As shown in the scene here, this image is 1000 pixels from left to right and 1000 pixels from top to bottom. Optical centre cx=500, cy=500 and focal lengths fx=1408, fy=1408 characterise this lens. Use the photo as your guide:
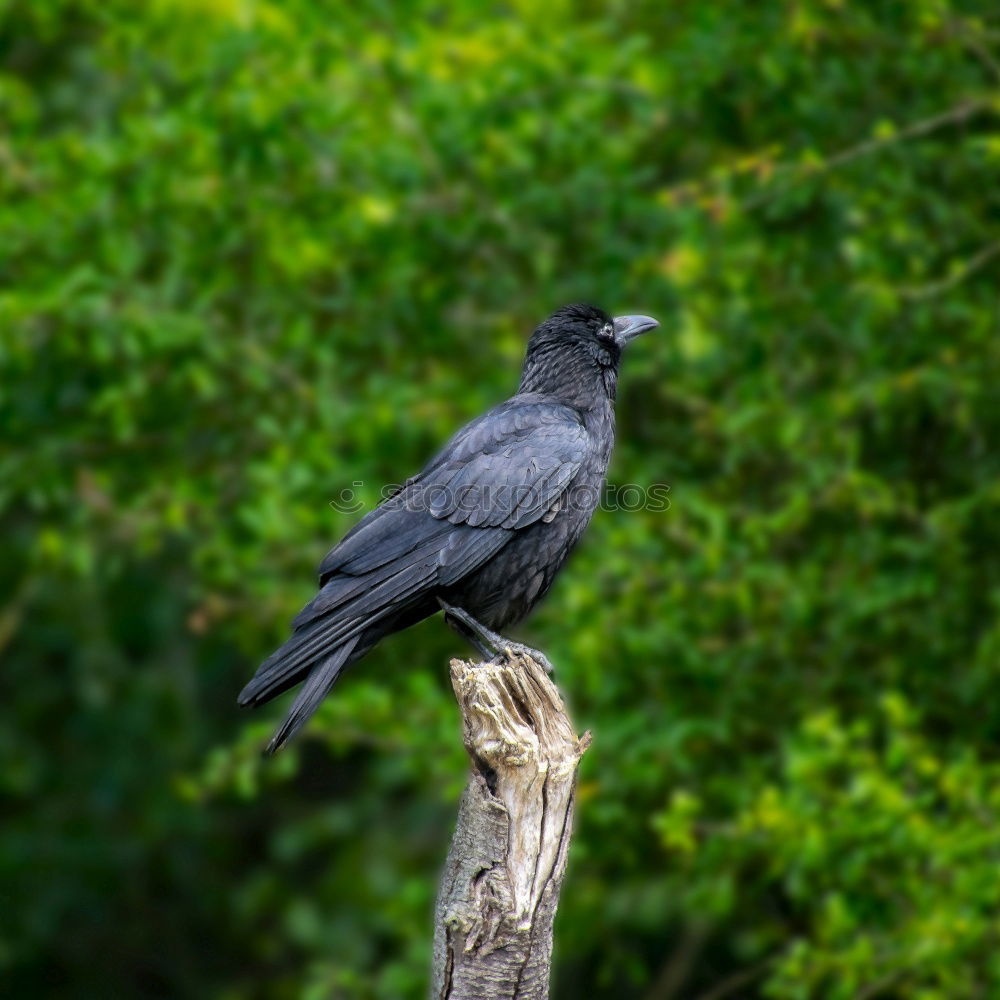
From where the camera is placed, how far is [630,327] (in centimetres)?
518

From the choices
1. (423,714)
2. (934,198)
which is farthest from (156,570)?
(934,198)

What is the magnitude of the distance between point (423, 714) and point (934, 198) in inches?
119

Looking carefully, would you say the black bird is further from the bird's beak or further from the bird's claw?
the bird's beak

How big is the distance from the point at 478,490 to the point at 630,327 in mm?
1065

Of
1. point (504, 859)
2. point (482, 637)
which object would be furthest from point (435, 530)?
point (504, 859)

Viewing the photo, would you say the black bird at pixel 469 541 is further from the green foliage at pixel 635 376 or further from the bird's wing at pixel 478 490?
the green foliage at pixel 635 376

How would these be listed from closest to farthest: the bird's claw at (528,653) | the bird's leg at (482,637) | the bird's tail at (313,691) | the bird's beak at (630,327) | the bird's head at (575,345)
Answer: the bird's tail at (313,691), the bird's claw at (528,653), the bird's leg at (482,637), the bird's head at (575,345), the bird's beak at (630,327)

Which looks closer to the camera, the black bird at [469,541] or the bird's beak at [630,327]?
the black bird at [469,541]

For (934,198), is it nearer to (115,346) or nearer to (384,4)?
(384,4)

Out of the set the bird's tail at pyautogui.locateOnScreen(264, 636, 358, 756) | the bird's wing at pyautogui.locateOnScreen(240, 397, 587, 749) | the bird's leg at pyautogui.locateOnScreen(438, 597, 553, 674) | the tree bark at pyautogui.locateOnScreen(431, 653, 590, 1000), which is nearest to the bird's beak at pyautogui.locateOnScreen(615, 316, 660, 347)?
the bird's wing at pyautogui.locateOnScreen(240, 397, 587, 749)

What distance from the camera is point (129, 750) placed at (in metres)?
8.84

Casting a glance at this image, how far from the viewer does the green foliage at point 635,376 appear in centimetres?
561

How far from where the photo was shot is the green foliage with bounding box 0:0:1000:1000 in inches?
221

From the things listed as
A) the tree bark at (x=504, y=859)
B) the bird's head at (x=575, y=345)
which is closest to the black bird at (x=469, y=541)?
the bird's head at (x=575, y=345)
